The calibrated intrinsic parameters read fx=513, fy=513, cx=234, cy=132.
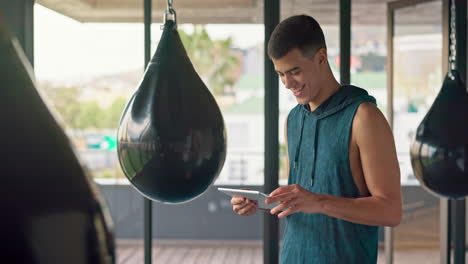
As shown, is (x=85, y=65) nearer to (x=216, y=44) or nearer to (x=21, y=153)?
(x=216, y=44)

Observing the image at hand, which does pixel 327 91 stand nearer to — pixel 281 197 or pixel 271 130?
pixel 281 197

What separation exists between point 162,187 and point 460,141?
43.4 inches

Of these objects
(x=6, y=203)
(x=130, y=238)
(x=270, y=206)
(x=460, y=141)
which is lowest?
(x=130, y=238)

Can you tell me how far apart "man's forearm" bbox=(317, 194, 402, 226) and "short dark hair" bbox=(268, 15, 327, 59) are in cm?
42

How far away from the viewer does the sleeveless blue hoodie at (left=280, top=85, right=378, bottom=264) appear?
55.8 inches

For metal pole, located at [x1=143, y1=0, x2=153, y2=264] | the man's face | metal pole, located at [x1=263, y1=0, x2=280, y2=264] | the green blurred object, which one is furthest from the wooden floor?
the man's face

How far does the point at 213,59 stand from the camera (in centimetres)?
545

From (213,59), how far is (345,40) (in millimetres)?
3427

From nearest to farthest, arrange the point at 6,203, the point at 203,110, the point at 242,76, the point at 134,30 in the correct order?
the point at 6,203 < the point at 203,110 < the point at 134,30 < the point at 242,76

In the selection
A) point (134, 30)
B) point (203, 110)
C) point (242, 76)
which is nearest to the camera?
point (203, 110)

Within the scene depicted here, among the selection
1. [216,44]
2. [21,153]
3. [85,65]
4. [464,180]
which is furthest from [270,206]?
[85,65]

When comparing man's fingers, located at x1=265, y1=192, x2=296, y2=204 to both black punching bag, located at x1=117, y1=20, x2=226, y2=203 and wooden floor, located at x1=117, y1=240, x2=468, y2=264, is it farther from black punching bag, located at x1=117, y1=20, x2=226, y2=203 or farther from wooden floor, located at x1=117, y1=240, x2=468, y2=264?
wooden floor, located at x1=117, y1=240, x2=468, y2=264

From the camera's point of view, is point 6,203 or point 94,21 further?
point 94,21

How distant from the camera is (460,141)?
5.11 feet
